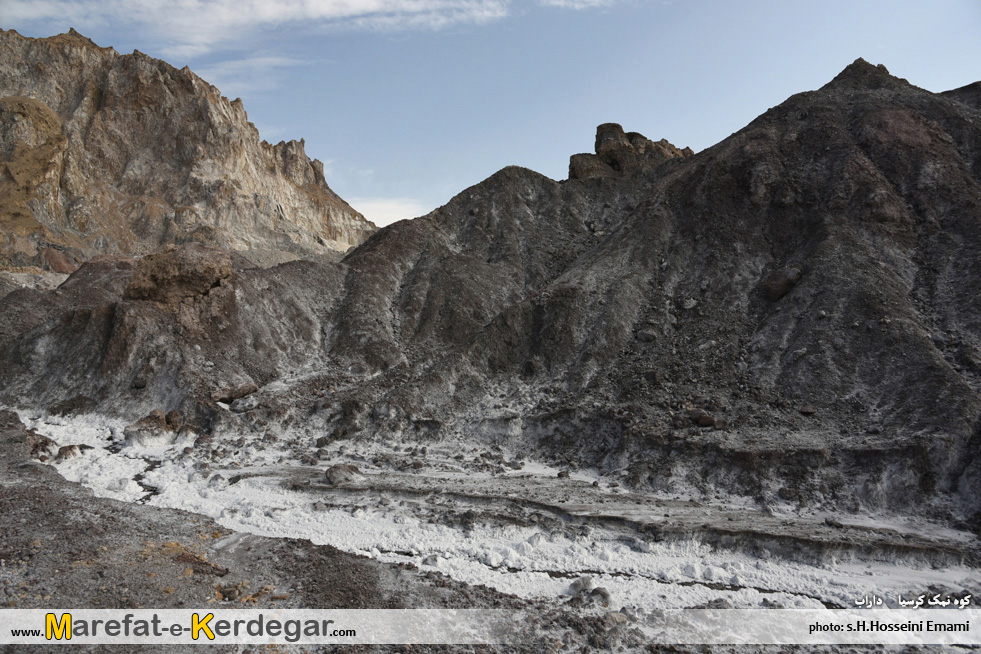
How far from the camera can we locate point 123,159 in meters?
76.6

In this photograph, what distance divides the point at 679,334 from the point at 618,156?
21.9 meters

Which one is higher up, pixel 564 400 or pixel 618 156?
pixel 618 156

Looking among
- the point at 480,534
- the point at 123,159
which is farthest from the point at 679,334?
the point at 123,159

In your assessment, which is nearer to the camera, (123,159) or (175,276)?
(175,276)

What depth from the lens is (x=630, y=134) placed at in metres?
42.7

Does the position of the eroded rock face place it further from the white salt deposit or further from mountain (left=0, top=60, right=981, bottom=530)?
the white salt deposit

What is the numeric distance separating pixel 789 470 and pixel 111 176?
86877 mm

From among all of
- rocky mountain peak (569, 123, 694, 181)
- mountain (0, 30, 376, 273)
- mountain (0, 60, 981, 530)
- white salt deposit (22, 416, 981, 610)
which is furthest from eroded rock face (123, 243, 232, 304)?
mountain (0, 30, 376, 273)

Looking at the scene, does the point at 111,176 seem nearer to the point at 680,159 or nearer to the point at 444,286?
the point at 444,286

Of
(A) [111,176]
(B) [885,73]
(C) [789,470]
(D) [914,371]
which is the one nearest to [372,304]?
(C) [789,470]

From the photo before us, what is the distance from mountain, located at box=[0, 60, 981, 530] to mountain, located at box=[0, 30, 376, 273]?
140 ft

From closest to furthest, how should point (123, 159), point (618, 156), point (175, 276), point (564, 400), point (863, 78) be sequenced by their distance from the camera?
point (564, 400) → point (175, 276) → point (863, 78) → point (618, 156) → point (123, 159)

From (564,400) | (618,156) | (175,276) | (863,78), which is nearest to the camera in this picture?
(564,400)

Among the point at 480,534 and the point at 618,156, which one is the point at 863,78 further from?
the point at 480,534
